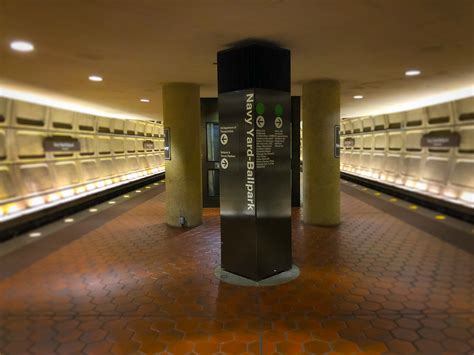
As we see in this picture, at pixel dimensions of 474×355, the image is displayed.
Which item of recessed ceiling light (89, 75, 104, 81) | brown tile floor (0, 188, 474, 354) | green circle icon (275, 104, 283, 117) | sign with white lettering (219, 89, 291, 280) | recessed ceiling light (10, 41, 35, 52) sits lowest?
brown tile floor (0, 188, 474, 354)

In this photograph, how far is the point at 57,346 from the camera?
3518 millimetres

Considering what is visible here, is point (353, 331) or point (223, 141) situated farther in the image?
point (223, 141)

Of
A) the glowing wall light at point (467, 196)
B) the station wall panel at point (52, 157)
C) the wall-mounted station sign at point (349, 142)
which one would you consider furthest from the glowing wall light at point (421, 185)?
the station wall panel at point (52, 157)

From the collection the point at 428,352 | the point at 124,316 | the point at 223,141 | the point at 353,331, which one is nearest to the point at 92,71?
the point at 223,141

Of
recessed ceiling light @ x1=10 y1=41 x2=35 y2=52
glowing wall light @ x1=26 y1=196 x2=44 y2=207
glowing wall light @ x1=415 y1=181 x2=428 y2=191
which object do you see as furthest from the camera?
glowing wall light @ x1=415 y1=181 x2=428 y2=191

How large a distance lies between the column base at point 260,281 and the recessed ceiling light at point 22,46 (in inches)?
160

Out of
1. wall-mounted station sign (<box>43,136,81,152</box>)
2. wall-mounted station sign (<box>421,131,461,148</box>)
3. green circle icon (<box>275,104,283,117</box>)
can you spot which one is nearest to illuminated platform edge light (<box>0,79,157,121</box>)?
wall-mounted station sign (<box>43,136,81,152</box>)

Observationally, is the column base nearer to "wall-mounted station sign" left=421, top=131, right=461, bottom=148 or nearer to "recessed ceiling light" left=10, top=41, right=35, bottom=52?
"recessed ceiling light" left=10, top=41, right=35, bottom=52

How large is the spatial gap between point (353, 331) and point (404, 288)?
1455 millimetres

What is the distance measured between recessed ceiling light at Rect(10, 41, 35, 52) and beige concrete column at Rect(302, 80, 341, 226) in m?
5.44

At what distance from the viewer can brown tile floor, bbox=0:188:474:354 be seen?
3537 mm

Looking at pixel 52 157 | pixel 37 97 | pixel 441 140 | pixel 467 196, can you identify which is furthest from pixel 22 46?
pixel 441 140

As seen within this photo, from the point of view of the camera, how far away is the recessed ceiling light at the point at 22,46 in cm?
462

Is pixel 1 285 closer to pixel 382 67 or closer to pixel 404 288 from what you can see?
pixel 404 288
